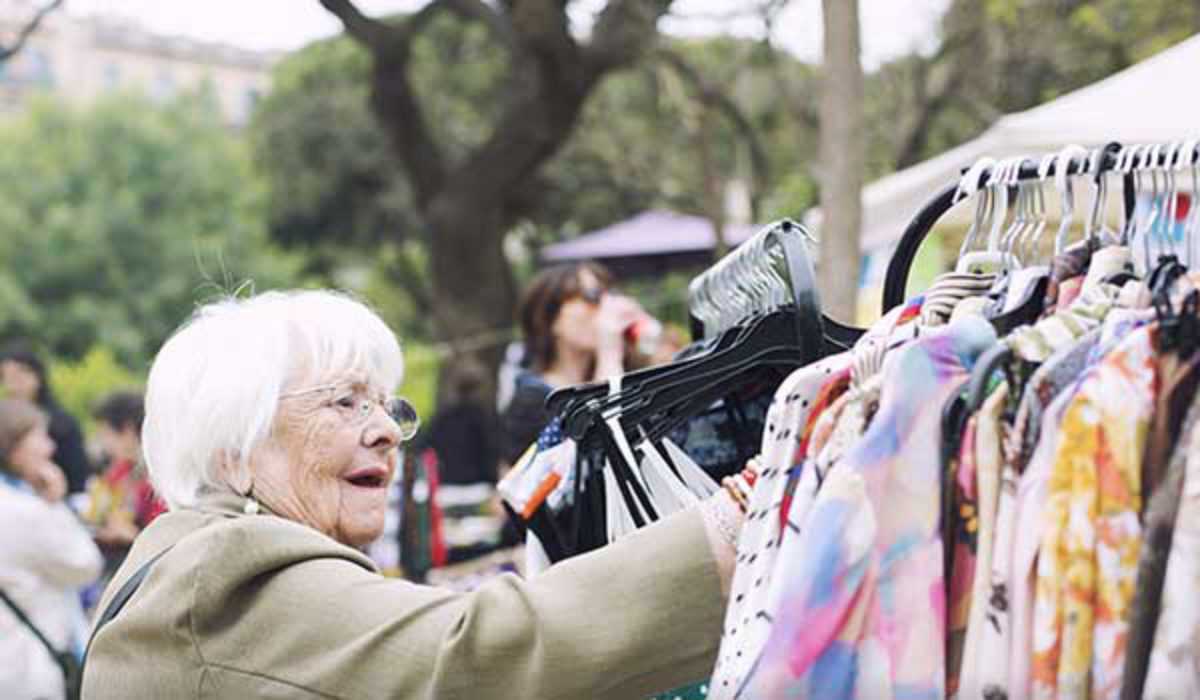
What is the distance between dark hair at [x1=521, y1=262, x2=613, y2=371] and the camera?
14.1 feet

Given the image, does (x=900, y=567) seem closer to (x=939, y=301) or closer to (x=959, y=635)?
(x=959, y=635)

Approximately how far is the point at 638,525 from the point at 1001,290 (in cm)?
69

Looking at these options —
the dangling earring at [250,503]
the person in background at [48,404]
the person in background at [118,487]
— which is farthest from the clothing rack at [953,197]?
the person in background at [48,404]

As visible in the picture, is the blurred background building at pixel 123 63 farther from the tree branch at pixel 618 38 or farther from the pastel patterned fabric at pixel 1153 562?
the pastel patterned fabric at pixel 1153 562

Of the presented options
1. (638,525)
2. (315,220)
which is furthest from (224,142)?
(638,525)

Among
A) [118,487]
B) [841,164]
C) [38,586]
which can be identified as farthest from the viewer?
[118,487]

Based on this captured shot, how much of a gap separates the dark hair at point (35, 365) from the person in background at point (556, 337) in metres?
3.40

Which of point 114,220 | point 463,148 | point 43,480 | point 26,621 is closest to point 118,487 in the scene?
point 43,480

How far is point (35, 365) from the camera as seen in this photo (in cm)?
690

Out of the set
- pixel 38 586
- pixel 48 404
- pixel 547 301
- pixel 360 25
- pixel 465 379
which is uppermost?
pixel 360 25

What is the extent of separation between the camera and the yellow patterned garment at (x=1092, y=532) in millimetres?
1249

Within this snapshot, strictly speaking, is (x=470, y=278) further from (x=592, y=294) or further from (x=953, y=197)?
(x=953, y=197)

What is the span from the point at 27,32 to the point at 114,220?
89.2 ft

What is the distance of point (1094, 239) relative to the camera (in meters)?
1.56
